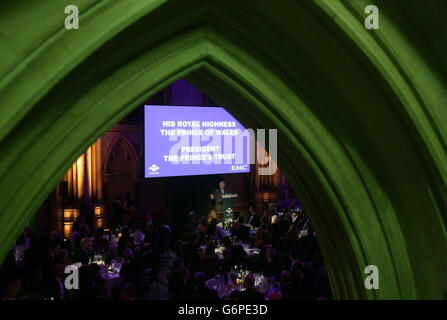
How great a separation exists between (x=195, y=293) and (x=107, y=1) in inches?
183

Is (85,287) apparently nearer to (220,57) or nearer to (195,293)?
(195,293)

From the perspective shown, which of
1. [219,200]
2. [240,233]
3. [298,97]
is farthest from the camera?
[219,200]

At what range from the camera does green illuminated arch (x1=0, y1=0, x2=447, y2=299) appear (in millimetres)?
2287

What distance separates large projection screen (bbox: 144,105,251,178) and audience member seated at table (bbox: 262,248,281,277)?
181 inches

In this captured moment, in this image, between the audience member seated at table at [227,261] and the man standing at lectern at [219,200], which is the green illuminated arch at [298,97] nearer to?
the audience member seated at table at [227,261]

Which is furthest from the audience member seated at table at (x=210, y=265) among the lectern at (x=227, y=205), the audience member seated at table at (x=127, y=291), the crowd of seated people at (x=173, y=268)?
the lectern at (x=227, y=205)

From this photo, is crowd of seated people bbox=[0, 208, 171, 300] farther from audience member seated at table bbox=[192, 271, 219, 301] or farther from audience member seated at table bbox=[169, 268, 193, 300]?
audience member seated at table bbox=[192, 271, 219, 301]

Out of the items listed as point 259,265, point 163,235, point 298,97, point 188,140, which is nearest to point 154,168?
point 188,140

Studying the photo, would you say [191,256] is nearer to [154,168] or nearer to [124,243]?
[124,243]

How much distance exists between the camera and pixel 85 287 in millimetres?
6102

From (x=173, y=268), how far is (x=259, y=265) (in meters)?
1.65

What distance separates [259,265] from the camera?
727cm

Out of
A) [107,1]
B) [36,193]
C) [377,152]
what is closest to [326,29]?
[377,152]

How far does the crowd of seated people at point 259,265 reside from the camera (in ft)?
19.6
